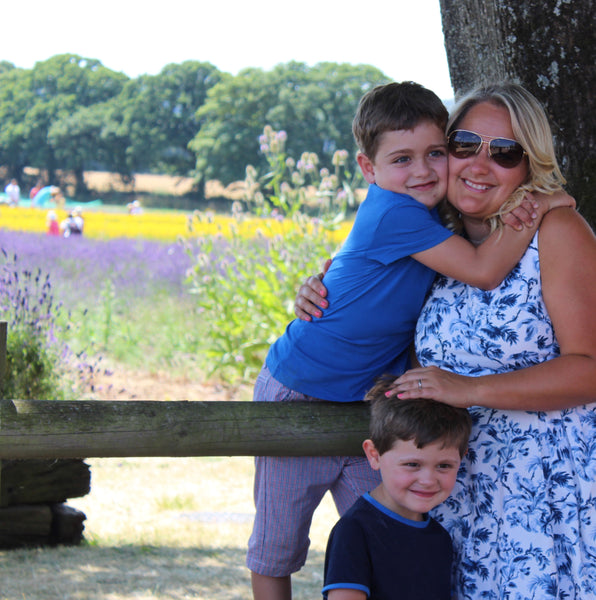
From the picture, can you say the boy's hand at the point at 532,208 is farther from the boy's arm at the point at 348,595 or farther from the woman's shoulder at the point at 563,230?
the boy's arm at the point at 348,595

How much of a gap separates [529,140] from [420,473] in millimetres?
842

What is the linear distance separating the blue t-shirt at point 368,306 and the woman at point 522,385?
12cm

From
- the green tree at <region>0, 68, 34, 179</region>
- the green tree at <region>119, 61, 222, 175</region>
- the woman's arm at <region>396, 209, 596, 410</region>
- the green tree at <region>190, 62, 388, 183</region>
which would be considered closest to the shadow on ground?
the woman's arm at <region>396, 209, 596, 410</region>

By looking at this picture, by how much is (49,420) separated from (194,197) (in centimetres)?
3388

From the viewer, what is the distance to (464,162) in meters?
2.12

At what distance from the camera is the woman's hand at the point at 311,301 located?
7.61ft

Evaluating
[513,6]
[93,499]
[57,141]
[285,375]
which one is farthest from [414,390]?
[57,141]

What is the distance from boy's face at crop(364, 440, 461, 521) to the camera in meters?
1.97

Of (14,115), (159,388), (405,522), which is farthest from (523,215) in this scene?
(14,115)

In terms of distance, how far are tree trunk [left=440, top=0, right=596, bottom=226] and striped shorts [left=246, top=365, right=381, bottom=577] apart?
4.19 ft

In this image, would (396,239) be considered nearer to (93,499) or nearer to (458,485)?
(458,485)

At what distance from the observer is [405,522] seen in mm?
2016

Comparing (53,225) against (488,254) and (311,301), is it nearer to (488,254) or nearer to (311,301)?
(311,301)

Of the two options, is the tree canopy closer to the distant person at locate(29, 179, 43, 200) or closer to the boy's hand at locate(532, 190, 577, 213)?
the distant person at locate(29, 179, 43, 200)
